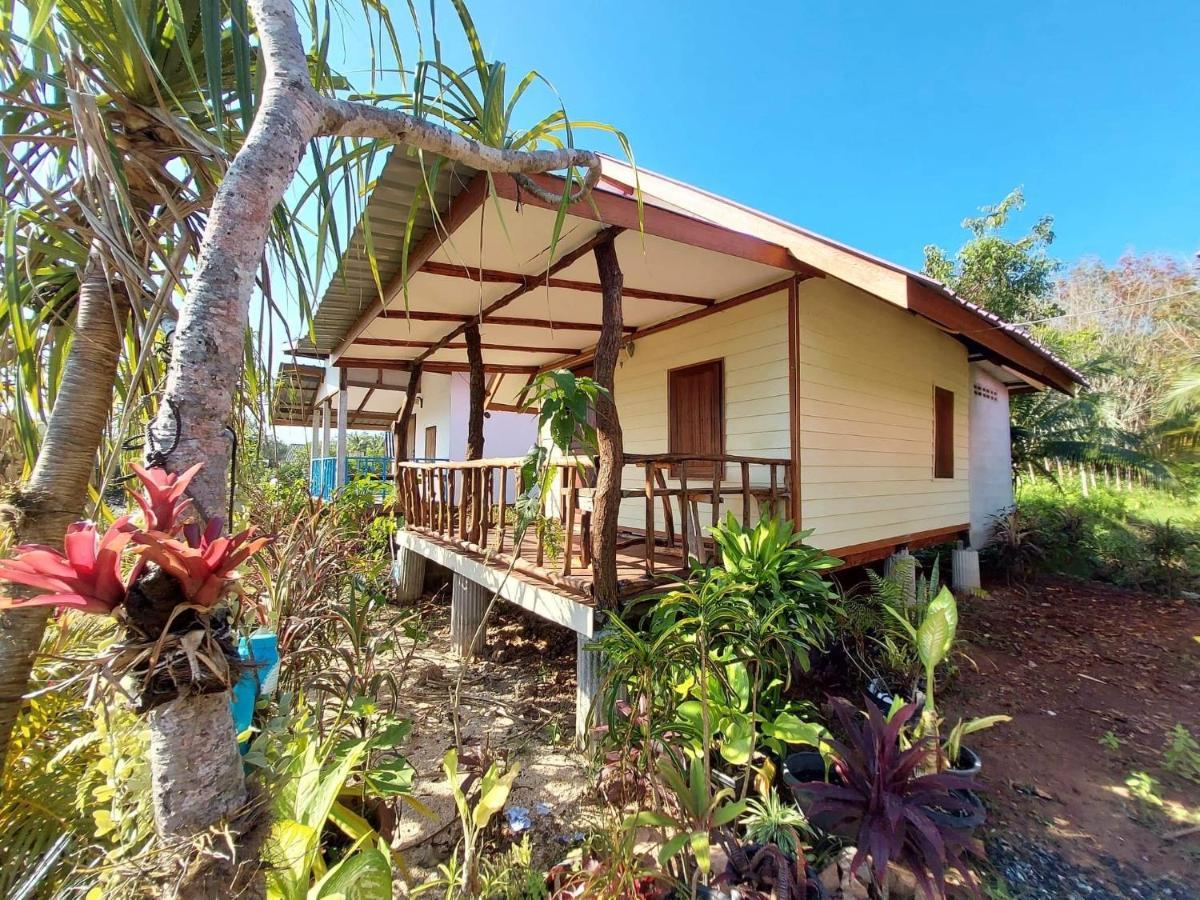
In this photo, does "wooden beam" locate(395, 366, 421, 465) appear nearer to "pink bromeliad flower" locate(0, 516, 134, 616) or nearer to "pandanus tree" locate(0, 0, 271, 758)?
"pandanus tree" locate(0, 0, 271, 758)

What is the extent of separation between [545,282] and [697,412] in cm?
267

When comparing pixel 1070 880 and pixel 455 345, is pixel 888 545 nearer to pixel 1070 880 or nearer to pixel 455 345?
pixel 1070 880

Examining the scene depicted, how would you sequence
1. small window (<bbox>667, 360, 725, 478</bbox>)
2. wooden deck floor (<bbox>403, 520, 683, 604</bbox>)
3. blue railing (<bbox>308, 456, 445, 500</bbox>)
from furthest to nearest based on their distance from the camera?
blue railing (<bbox>308, 456, 445, 500</bbox>)
small window (<bbox>667, 360, 725, 478</bbox>)
wooden deck floor (<bbox>403, 520, 683, 604</bbox>)

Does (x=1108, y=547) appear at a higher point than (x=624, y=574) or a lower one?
lower

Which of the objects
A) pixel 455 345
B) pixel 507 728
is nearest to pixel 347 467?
pixel 455 345

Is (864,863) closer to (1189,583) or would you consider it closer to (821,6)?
(1189,583)

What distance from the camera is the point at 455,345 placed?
684 centimetres

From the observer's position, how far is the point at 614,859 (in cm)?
199

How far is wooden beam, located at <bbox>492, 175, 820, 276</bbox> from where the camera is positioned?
2791mm

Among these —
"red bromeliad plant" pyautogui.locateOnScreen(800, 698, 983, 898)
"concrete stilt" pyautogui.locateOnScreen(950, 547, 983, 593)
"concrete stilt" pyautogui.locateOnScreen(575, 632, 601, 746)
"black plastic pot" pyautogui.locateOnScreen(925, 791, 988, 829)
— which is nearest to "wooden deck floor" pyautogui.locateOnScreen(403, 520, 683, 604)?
"concrete stilt" pyautogui.locateOnScreen(575, 632, 601, 746)

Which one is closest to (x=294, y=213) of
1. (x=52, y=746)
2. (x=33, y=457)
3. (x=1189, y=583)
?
(x=33, y=457)

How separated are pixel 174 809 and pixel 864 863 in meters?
2.59

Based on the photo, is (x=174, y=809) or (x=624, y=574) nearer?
(x=174, y=809)

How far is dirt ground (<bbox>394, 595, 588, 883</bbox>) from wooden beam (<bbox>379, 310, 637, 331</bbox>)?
3479 millimetres
